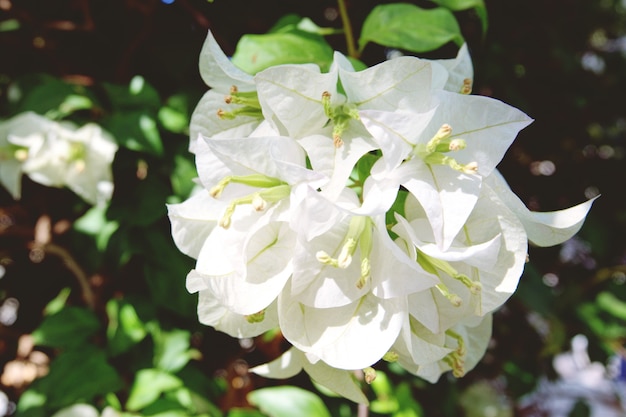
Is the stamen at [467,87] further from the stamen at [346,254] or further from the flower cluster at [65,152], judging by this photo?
the flower cluster at [65,152]

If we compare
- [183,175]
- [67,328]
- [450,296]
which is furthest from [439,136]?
[67,328]

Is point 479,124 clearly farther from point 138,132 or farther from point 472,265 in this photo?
point 138,132

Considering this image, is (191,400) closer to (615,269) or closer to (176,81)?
(176,81)

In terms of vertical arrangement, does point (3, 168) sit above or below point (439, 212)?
below

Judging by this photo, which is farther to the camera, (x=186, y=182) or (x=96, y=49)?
→ (x=96, y=49)

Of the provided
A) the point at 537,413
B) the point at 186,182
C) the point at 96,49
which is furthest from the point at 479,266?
the point at 537,413

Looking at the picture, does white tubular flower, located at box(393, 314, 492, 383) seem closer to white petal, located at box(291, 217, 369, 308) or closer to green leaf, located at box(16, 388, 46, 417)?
white petal, located at box(291, 217, 369, 308)

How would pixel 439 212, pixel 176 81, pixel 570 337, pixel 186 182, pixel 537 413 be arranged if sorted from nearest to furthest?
1. pixel 439 212
2. pixel 186 182
3. pixel 176 81
4. pixel 570 337
5. pixel 537 413
